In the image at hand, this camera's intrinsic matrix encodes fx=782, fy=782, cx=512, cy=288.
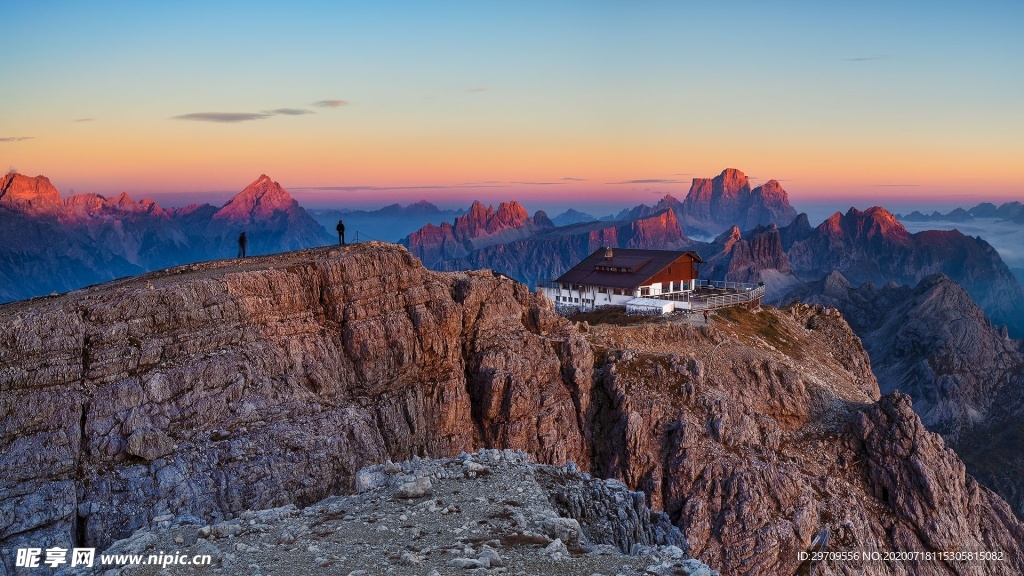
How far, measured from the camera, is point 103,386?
40.2 metres

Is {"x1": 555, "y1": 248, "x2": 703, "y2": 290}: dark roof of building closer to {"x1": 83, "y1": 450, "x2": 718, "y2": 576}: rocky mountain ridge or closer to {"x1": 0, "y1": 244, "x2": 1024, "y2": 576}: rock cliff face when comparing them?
{"x1": 0, "y1": 244, "x2": 1024, "y2": 576}: rock cliff face

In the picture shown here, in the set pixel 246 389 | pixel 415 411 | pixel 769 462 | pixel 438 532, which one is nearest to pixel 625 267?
pixel 769 462

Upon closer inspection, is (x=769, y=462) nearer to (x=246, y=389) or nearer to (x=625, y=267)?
(x=625, y=267)

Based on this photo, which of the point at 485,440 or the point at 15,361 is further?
the point at 485,440

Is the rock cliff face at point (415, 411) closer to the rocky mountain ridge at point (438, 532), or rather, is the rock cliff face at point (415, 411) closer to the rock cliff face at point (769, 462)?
the rock cliff face at point (769, 462)

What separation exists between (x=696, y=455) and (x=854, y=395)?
98.3ft

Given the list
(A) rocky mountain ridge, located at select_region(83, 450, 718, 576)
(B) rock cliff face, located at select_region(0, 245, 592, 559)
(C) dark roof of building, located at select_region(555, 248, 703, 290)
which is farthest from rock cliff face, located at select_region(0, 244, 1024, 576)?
(C) dark roof of building, located at select_region(555, 248, 703, 290)

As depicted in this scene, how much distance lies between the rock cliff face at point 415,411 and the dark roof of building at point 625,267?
11.3 m

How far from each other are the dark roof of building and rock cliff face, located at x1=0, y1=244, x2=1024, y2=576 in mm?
11279

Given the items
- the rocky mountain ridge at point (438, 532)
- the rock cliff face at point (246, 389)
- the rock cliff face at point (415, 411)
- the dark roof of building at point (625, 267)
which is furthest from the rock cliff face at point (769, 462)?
the rocky mountain ridge at point (438, 532)

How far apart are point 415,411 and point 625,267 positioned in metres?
47.7

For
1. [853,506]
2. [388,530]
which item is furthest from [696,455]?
[388,530]

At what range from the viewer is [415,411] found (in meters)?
56.8

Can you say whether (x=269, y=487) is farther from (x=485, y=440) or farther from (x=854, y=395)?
(x=854, y=395)
